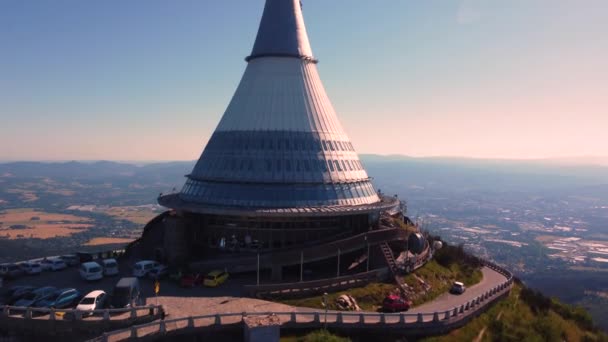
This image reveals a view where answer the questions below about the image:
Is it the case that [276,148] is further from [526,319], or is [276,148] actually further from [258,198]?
[526,319]

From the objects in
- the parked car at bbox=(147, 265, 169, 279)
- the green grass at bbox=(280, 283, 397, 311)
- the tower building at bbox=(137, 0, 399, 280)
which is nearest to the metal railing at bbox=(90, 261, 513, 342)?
the green grass at bbox=(280, 283, 397, 311)

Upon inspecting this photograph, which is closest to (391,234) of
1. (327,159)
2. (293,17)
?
(327,159)

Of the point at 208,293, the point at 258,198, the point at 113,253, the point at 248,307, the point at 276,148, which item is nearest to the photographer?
the point at 248,307

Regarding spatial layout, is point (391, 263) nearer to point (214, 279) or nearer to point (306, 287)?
point (306, 287)

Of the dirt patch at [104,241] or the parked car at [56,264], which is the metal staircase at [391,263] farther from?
the dirt patch at [104,241]

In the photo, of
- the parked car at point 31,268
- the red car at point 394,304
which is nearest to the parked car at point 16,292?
the parked car at point 31,268

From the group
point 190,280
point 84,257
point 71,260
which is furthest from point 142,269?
point 84,257
